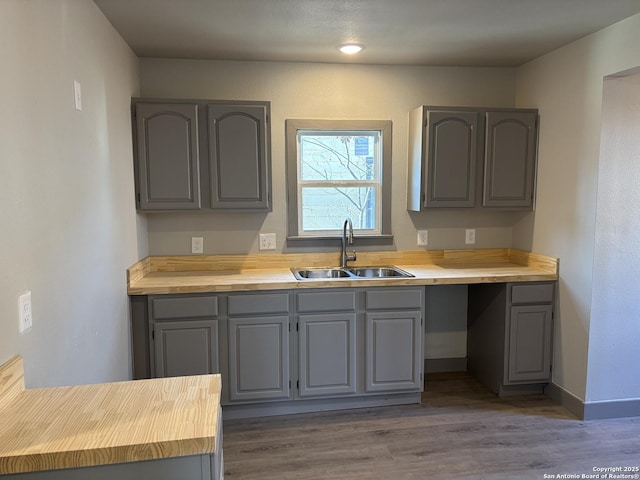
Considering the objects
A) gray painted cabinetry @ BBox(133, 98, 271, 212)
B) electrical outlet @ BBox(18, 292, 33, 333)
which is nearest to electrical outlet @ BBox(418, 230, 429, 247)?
gray painted cabinetry @ BBox(133, 98, 271, 212)

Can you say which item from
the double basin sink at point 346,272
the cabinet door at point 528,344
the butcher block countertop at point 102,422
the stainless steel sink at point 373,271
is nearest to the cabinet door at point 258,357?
the double basin sink at point 346,272

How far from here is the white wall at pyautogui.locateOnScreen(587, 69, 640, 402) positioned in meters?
2.73

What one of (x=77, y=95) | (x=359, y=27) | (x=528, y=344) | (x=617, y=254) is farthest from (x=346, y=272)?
(x=77, y=95)

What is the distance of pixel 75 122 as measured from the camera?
196 centimetres

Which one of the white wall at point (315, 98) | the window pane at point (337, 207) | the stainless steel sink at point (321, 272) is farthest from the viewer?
the window pane at point (337, 207)

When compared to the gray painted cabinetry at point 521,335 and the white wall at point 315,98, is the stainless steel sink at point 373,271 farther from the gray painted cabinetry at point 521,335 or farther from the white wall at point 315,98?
the gray painted cabinetry at point 521,335

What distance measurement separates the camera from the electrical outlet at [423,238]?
3.57 m

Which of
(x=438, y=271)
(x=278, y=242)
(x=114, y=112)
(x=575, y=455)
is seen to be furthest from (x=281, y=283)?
(x=575, y=455)

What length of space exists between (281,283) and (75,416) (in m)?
1.62

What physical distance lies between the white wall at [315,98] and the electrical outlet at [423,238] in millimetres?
34

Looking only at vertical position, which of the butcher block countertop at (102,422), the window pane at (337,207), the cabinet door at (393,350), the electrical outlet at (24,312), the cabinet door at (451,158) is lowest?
the cabinet door at (393,350)

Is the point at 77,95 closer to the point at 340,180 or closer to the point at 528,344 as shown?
the point at 340,180

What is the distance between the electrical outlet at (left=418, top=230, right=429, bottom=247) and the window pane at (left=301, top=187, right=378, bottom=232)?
1.16ft

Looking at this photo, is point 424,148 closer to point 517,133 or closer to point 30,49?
point 517,133
